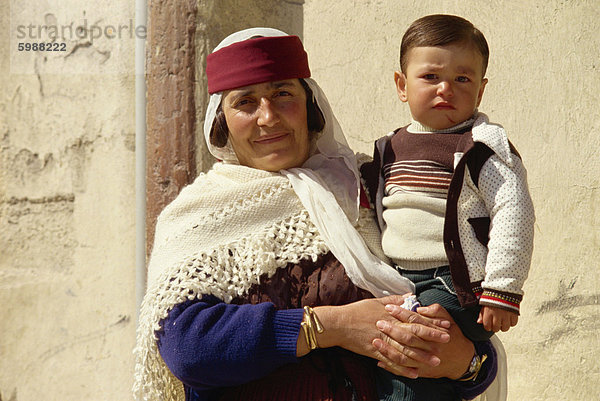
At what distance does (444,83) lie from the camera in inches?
89.0

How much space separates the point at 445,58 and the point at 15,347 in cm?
306

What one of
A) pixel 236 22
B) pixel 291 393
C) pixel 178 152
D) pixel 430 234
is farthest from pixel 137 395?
pixel 236 22

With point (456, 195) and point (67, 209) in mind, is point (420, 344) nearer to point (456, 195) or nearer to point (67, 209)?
point (456, 195)

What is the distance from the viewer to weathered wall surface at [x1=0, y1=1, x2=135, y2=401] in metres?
3.99

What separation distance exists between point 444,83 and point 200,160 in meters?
1.44

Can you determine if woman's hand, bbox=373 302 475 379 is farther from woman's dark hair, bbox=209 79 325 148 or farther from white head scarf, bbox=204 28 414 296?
woman's dark hair, bbox=209 79 325 148

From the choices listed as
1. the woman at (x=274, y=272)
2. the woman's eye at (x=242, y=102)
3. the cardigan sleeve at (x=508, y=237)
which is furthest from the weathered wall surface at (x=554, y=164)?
the woman's eye at (x=242, y=102)

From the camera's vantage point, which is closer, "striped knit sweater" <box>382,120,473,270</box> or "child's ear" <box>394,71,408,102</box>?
"striped knit sweater" <box>382,120,473,270</box>

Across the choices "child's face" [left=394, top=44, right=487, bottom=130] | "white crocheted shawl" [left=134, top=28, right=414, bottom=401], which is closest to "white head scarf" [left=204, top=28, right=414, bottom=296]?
"white crocheted shawl" [left=134, top=28, right=414, bottom=401]

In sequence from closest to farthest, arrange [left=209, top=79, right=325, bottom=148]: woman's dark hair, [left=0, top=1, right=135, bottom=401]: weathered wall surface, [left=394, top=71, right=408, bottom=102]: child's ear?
[left=394, top=71, right=408, bottom=102]: child's ear, [left=209, top=79, right=325, bottom=148]: woman's dark hair, [left=0, top=1, right=135, bottom=401]: weathered wall surface

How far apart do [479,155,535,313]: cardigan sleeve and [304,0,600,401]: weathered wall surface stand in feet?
3.16

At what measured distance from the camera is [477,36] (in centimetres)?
229

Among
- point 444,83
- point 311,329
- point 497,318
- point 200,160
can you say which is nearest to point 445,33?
point 444,83

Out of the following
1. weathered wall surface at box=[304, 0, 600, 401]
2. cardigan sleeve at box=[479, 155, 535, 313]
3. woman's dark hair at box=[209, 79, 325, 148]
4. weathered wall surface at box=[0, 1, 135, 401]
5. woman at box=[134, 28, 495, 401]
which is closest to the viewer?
cardigan sleeve at box=[479, 155, 535, 313]
